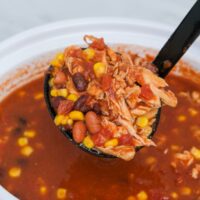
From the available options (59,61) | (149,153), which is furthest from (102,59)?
(149,153)

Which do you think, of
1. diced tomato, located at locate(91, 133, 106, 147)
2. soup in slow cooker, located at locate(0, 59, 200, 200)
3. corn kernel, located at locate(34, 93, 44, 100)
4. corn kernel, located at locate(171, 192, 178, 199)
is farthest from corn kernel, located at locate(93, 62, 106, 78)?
corn kernel, located at locate(171, 192, 178, 199)

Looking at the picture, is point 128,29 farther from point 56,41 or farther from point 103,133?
point 103,133

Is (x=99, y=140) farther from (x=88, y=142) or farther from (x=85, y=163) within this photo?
(x=85, y=163)

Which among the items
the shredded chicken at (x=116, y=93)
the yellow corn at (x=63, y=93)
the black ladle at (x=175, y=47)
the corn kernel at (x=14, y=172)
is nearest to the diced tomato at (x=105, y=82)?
the shredded chicken at (x=116, y=93)

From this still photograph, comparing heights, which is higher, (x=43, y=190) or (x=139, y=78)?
(x=139, y=78)

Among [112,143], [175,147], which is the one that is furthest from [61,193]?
[175,147]

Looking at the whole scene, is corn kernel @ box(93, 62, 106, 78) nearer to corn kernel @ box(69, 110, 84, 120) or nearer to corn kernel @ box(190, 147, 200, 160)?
corn kernel @ box(69, 110, 84, 120)
